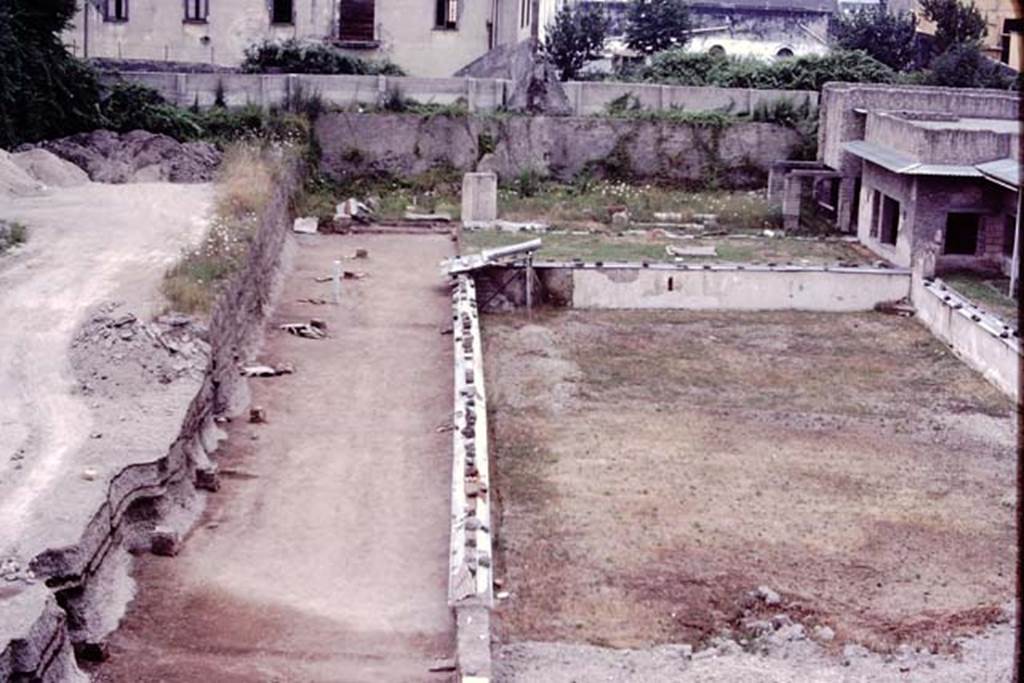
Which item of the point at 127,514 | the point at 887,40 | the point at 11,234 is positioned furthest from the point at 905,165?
the point at 887,40

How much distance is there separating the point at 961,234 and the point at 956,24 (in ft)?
66.1

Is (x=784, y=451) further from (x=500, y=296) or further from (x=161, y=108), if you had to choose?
(x=161, y=108)

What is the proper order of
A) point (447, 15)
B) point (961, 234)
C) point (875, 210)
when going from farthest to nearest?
point (447, 15) < point (875, 210) < point (961, 234)

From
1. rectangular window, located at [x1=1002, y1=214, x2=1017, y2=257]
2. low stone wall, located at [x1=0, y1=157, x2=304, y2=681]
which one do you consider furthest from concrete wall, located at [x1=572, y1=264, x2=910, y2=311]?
low stone wall, located at [x1=0, y1=157, x2=304, y2=681]

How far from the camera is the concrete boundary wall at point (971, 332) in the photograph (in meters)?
22.4

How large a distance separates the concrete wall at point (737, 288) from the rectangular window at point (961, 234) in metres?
2.36

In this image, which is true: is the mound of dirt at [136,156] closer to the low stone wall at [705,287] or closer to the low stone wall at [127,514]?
the low stone wall at [705,287]

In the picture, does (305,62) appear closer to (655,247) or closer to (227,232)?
(655,247)

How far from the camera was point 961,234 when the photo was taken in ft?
96.1

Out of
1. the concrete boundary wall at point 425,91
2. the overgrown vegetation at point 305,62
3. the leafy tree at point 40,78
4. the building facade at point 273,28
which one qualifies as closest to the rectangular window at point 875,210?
the concrete boundary wall at point 425,91

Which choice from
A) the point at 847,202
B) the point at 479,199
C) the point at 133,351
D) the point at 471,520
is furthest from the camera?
the point at 847,202

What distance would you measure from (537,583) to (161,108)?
22.4 m

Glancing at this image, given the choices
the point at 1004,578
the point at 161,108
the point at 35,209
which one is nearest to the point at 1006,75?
the point at 161,108

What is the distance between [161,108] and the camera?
34844 millimetres
